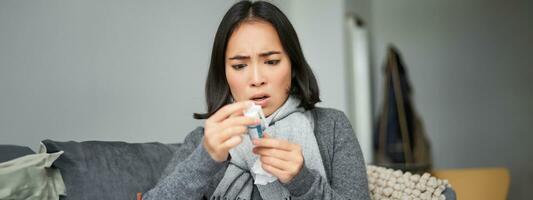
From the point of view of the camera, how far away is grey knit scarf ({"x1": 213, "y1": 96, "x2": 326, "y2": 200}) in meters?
1.14

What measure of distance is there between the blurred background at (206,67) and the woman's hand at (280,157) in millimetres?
777

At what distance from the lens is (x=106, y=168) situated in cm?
131

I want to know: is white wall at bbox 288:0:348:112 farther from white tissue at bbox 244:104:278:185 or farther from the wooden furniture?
white tissue at bbox 244:104:278:185

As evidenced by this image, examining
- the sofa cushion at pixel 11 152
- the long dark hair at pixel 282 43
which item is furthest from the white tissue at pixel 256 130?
the sofa cushion at pixel 11 152

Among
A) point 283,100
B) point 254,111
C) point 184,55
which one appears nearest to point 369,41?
point 184,55

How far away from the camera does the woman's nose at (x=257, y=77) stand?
1087 mm

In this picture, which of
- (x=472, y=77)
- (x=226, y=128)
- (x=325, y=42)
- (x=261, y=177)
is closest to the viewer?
(x=226, y=128)

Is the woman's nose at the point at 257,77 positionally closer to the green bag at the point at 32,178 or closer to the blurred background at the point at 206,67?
the green bag at the point at 32,178

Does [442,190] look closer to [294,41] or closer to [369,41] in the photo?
[294,41]

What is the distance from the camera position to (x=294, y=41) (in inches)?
46.2

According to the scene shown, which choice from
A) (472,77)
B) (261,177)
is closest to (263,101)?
(261,177)

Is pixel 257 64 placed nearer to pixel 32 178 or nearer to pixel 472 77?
pixel 32 178

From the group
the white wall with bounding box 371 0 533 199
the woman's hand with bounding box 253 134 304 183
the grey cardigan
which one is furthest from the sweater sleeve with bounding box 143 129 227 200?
the white wall with bounding box 371 0 533 199

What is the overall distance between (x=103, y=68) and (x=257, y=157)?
71 centimetres
